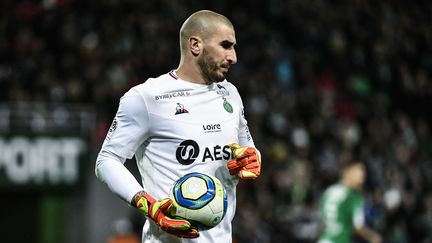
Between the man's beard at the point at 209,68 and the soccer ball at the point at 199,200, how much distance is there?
0.55 metres

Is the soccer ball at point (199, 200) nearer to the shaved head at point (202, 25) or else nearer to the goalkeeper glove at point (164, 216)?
the goalkeeper glove at point (164, 216)

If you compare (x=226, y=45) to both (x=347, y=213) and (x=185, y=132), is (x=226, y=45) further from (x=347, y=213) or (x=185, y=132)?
(x=347, y=213)

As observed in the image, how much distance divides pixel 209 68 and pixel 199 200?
73 cm

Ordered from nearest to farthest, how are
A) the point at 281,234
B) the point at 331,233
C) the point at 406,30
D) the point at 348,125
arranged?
the point at 331,233, the point at 281,234, the point at 348,125, the point at 406,30

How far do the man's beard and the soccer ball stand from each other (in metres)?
0.55

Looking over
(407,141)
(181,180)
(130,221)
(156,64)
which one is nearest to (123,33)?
(156,64)

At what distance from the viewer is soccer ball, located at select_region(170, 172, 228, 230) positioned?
4230 millimetres

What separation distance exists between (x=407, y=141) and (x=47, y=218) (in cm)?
717

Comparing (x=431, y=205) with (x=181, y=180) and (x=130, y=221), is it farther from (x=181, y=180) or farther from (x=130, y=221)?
(x=181, y=180)

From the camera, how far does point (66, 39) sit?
45.8 ft

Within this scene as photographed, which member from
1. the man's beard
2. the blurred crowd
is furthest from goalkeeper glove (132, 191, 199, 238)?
the blurred crowd

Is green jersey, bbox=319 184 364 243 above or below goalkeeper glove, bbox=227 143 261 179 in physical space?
below

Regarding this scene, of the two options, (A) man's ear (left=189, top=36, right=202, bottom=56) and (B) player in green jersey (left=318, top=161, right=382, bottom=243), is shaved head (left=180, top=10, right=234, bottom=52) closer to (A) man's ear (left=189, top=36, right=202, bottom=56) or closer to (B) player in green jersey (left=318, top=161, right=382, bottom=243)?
(A) man's ear (left=189, top=36, right=202, bottom=56)

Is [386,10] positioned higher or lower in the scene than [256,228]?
higher
